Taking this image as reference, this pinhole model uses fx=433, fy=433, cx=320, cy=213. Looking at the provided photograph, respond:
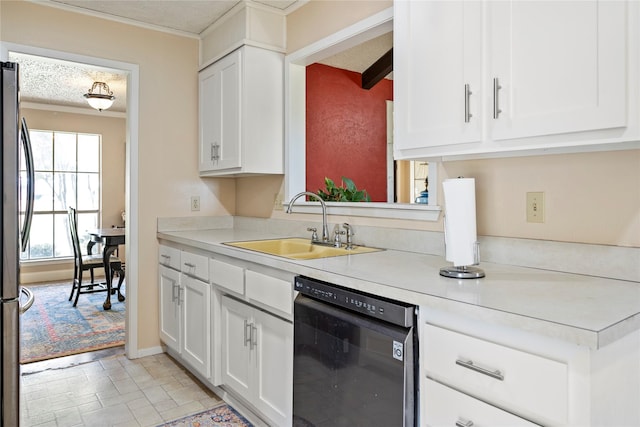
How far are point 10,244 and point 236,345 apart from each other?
113cm

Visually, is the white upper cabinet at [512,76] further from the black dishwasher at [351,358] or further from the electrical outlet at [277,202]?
the electrical outlet at [277,202]

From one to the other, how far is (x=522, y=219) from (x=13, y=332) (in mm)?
1981

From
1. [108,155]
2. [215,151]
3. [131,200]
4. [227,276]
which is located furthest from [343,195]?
[108,155]

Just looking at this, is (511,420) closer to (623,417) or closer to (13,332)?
(623,417)

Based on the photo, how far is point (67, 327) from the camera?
3926mm

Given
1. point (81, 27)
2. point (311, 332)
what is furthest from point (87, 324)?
point (311, 332)

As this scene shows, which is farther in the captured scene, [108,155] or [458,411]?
[108,155]

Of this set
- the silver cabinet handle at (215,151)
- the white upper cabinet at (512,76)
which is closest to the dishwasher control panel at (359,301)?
the white upper cabinet at (512,76)

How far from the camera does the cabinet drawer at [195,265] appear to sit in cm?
253

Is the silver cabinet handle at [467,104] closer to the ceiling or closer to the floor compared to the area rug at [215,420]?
closer to the ceiling

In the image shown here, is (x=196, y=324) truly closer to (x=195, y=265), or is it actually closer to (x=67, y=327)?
(x=195, y=265)

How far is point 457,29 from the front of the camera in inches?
60.4

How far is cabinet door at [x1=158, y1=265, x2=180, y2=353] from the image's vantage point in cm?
292

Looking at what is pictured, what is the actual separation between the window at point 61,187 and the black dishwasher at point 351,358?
5604 millimetres
